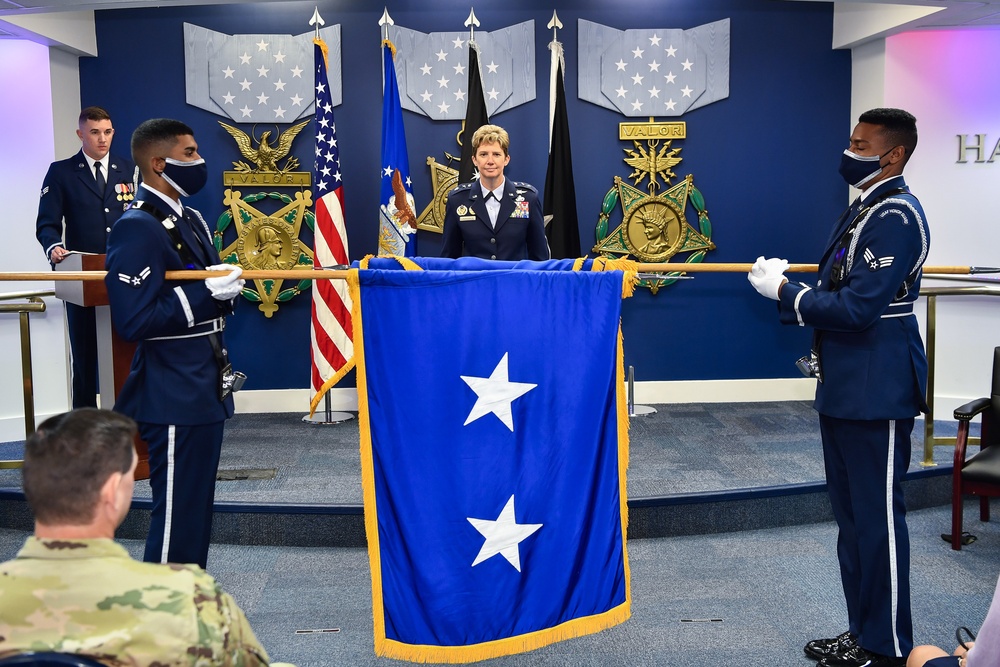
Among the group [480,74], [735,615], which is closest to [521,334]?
[735,615]

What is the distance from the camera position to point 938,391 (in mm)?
5863

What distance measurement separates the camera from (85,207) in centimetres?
472

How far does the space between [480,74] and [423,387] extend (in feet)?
11.6

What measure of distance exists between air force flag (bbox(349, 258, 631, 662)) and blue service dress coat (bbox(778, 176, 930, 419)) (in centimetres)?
61

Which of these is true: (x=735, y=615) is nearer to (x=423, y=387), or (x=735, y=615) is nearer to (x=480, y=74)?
(x=423, y=387)

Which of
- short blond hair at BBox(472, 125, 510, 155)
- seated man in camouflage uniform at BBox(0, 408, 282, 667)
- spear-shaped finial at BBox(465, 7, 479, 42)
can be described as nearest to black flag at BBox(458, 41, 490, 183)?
spear-shaped finial at BBox(465, 7, 479, 42)

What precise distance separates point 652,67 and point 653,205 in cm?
87

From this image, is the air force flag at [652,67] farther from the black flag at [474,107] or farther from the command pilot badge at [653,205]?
the black flag at [474,107]

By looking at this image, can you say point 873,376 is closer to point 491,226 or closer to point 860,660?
point 860,660

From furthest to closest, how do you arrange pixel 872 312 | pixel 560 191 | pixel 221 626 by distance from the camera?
pixel 560 191 < pixel 872 312 < pixel 221 626

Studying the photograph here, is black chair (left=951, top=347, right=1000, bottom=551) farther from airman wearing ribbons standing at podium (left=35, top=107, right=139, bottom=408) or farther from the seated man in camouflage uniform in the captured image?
airman wearing ribbons standing at podium (left=35, top=107, right=139, bottom=408)

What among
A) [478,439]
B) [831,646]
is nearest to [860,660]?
[831,646]

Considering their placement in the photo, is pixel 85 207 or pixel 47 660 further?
pixel 85 207

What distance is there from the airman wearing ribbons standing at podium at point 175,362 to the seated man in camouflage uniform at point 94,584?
1.25 metres
